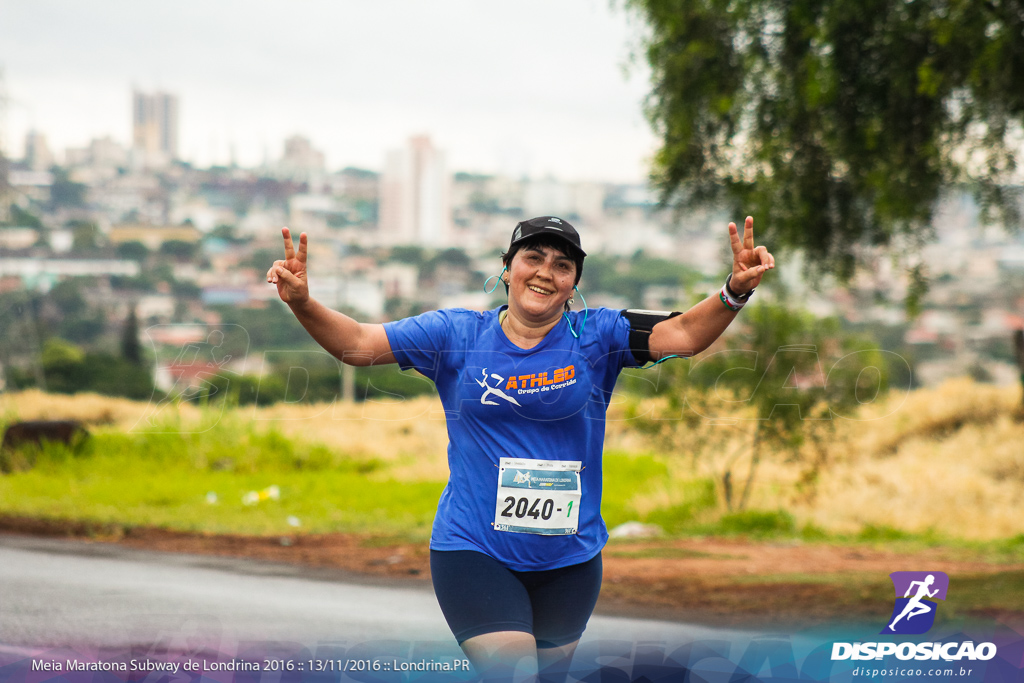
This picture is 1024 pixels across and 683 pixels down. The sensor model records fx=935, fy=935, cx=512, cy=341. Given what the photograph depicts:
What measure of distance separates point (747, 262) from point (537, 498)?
110cm

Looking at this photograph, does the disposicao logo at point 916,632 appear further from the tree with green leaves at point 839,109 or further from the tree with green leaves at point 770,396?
the tree with green leaves at point 770,396

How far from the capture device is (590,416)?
10.7 feet

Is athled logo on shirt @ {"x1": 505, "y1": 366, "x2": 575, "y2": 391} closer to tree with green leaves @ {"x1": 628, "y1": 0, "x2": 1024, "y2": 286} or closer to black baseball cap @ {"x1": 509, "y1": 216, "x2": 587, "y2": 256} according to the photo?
black baseball cap @ {"x1": 509, "y1": 216, "x2": 587, "y2": 256}

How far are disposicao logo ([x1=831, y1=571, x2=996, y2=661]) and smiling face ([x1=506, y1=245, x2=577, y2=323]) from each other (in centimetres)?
258

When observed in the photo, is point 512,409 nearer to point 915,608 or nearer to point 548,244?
point 548,244

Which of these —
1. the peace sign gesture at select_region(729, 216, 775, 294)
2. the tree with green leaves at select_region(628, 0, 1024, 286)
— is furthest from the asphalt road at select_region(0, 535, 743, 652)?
the tree with green leaves at select_region(628, 0, 1024, 286)

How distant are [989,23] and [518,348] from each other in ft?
18.7

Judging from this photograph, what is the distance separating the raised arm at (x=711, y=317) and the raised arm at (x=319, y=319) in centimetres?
98

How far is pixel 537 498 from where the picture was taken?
312 centimetres

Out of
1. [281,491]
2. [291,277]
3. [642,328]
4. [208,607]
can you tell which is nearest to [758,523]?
[281,491]

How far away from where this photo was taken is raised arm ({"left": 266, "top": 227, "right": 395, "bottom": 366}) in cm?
319

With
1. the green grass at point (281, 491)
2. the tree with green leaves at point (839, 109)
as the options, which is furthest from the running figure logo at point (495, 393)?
the green grass at point (281, 491)

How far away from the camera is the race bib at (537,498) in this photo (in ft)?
10.2

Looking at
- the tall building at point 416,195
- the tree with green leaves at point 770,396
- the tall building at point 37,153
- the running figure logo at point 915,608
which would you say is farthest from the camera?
the tall building at point 416,195
